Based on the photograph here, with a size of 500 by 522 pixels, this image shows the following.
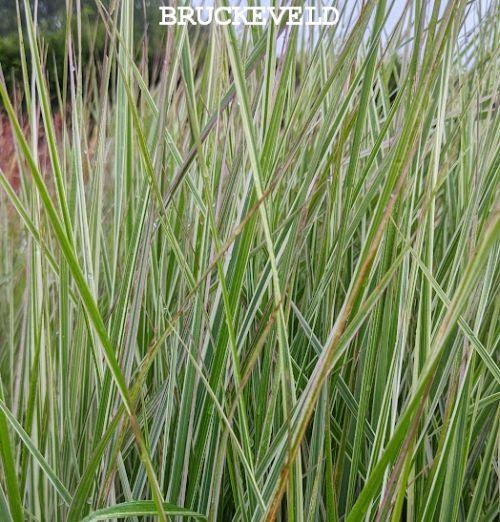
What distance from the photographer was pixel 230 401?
590 mm

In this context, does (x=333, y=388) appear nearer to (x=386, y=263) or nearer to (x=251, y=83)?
(x=386, y=263)

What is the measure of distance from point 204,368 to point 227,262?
98 millimetres

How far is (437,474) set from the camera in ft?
1.58

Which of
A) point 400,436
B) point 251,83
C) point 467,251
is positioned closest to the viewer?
point 400,436

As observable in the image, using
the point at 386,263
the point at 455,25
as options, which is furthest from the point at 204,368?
the point at 455,25

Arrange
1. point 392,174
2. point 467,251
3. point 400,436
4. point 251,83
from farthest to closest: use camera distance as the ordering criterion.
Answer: point 251,83
point 467,251
point 392,174
point 400,436

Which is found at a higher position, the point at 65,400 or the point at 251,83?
the point at 251,83

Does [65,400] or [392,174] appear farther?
[65,400]

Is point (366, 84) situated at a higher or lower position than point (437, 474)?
higher

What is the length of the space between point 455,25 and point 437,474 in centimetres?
37

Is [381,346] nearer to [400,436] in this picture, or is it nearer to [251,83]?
[400,436]

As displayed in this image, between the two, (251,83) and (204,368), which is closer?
(204,368)

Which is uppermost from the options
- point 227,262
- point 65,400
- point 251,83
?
point 251,83

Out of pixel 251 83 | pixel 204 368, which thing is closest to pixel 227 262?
pixel 204 368
